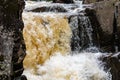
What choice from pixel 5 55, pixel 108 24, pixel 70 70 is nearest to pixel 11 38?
pixel 5 55

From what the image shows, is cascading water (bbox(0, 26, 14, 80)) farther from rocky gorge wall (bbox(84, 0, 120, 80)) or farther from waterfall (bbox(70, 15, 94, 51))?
rocky gorge wall (bbox(84, 0, 120, 80))

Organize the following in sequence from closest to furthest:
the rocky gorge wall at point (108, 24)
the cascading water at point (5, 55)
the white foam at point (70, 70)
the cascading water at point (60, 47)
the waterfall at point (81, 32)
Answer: the cascading water at point (5, 55)
the white foam at point (70, 70)
the cascading water at point (60, 47)
the waterfall at point (81, 32)
the rocky gorge wall at point (108, 24)

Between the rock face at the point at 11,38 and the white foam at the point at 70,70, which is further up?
the rock face at the point at 11,38

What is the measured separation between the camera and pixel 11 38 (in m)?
4.58

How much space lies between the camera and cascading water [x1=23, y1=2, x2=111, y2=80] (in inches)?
316

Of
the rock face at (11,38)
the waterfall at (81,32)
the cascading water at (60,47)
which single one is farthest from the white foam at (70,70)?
the rock face at (11,38)

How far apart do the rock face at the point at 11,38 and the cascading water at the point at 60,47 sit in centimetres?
256

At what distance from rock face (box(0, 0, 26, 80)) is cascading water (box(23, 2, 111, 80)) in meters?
2.56

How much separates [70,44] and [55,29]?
0.75 metres

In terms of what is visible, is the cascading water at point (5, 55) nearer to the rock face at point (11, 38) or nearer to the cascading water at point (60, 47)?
the rock face at point (11, 38)

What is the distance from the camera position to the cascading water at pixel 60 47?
802cm

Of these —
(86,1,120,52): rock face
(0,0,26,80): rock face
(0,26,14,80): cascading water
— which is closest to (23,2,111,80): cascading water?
(86,1,120,52): rock face

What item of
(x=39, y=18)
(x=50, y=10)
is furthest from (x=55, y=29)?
(x=50, y=10)

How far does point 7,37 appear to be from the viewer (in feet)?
14.6
